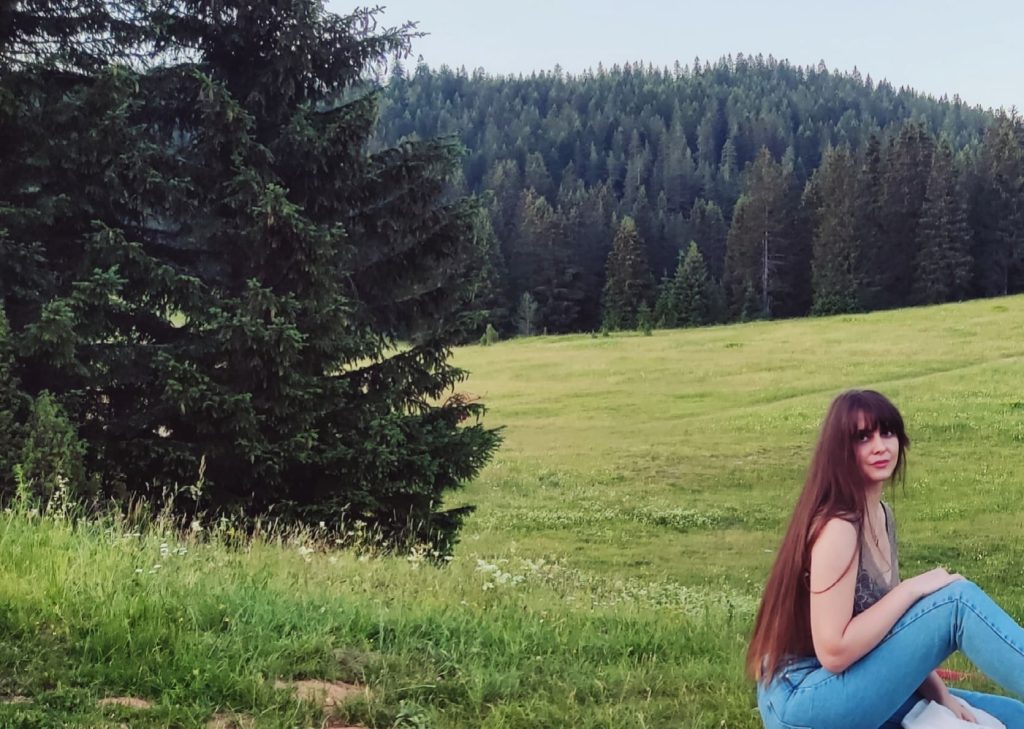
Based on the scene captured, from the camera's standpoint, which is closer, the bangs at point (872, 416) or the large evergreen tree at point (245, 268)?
the bangs at point (872, 416)

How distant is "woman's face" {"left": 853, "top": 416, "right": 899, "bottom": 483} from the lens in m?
3.11

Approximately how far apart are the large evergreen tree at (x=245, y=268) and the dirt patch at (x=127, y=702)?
4.05 meters

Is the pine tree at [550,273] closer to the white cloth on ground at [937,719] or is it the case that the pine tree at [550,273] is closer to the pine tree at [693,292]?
the pine tree at [693,292]

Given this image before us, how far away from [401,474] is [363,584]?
3.28 meters

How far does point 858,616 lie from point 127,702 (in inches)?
105

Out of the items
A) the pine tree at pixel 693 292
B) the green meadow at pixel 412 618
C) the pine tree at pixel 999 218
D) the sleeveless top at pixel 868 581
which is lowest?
the green meadow at pixel 412 618

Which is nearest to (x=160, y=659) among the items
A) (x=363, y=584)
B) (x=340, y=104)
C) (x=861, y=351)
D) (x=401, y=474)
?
(x=363, y=584)

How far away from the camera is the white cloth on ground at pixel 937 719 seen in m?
2.94

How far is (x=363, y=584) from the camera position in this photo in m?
5.30

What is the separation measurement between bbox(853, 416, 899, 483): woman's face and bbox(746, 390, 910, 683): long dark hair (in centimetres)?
1

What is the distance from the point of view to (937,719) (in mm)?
2963

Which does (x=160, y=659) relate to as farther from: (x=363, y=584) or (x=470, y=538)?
(x=470, y=538)

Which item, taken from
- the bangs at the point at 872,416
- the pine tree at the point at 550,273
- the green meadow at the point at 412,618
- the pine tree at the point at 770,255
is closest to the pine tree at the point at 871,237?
the pine tree at the point at 770,255

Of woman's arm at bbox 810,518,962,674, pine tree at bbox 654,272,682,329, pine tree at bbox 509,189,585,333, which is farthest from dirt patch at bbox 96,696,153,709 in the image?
A: pine tree at bbox 509,189,585,333
